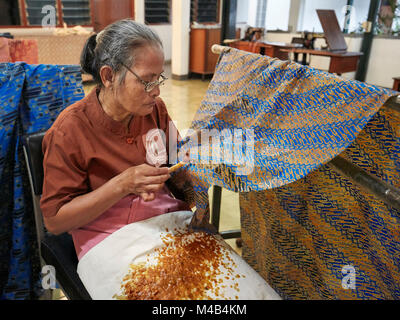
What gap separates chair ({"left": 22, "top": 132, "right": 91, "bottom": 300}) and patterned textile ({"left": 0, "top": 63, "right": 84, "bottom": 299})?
0.23 meters

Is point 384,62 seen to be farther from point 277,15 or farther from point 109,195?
point 109,195

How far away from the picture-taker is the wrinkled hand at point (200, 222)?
1118 mm

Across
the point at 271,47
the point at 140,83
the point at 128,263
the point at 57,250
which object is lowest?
the point at 57,250

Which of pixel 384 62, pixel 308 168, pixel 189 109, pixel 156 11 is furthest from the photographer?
pixel 156 11

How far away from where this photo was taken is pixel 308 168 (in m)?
0.91

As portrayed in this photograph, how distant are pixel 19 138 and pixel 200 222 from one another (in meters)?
0.84

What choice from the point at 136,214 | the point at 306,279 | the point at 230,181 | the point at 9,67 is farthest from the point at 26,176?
the point at 306,279

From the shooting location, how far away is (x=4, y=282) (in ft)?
5.03

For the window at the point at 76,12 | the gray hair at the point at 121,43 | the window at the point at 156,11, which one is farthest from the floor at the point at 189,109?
the window at the point at 76,12

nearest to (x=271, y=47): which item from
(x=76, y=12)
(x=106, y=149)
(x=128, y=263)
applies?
(x=76, y=12)

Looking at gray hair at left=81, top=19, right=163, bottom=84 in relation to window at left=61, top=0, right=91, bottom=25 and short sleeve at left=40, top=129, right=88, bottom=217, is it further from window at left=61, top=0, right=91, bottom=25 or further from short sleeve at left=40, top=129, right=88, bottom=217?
window at left=61, top=0, right=91, bottom=25

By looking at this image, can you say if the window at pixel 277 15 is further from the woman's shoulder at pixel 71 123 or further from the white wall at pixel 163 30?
the woman's shoulder at pixel 71 123

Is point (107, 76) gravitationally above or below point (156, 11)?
below

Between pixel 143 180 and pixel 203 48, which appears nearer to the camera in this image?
pixel 143 180
